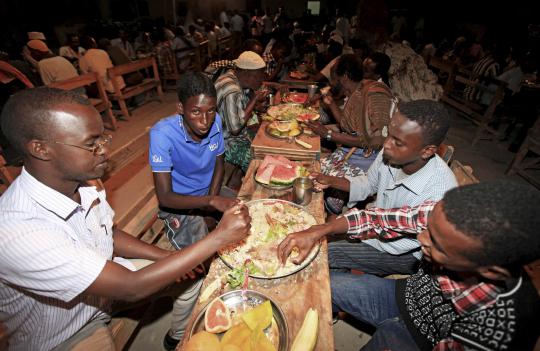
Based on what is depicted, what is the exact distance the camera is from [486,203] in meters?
1.14

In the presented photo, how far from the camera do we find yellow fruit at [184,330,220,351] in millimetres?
1175

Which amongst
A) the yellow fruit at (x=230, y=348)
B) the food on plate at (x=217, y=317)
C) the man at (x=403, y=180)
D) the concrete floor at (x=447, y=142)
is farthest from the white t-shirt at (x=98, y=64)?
the yellow fruit at (x=230, y=348)

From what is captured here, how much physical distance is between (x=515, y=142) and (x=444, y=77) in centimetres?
420

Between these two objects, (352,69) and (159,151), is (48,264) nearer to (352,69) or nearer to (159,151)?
(159,151)

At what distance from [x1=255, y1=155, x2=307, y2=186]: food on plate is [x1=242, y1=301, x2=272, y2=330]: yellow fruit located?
45.2 inches

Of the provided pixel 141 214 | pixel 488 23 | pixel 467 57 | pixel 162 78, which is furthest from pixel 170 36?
pixel 488 23

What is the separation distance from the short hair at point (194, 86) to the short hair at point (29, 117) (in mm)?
1074

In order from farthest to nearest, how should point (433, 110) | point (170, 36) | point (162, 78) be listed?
1. point (170, 36)
2. point (162, 78)
3. point (433, 110)

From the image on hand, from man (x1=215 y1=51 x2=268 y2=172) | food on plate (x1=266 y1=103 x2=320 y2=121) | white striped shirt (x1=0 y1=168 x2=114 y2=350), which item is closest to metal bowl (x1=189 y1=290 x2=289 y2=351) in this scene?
white striped shirt (x1=0 y1=168 x2=114 y2=350)

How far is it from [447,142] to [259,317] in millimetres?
7790

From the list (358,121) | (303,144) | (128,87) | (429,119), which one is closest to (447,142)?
(358,121)

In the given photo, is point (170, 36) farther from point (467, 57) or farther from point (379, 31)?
point (467, 57)

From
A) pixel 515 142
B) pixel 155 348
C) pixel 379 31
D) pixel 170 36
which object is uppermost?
pixel 379 31

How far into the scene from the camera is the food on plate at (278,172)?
2.33 metres
